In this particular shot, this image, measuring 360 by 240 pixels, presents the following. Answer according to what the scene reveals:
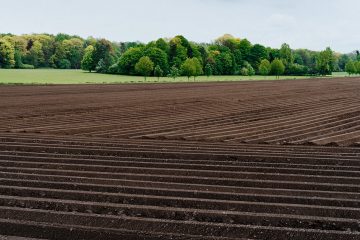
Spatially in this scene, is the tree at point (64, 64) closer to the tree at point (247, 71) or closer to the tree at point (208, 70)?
the tree at point (208, 70)

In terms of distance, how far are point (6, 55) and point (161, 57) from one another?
29247mm

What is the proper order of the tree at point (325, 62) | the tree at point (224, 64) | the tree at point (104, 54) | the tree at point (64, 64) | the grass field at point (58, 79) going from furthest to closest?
the tree at point (64, 64), the tree at point (325, 62), the tree at point (224, 64), the tree at point (104, 54), the grass field at point (58, 79)

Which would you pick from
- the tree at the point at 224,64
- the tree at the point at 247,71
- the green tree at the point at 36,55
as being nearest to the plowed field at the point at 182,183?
the tree at the point at 224,64

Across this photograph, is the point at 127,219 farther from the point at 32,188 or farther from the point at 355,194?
the point at 355,194

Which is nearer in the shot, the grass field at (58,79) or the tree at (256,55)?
the grass field at (58,79)

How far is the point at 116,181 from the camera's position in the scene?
6.82 meters

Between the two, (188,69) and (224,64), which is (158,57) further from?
(224,64)

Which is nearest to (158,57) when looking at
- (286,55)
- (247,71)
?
(247,71)

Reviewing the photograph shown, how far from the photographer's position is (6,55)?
84.4 meters

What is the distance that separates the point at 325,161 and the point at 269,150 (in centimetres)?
147

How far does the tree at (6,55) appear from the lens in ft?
272

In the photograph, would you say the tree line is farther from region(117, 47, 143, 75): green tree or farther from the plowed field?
the plowed field

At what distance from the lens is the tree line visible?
8038 cm

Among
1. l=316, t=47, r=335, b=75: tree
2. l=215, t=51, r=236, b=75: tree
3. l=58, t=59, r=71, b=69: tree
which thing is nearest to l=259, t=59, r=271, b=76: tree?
l=215, t=51, r=236, b=75: tree
